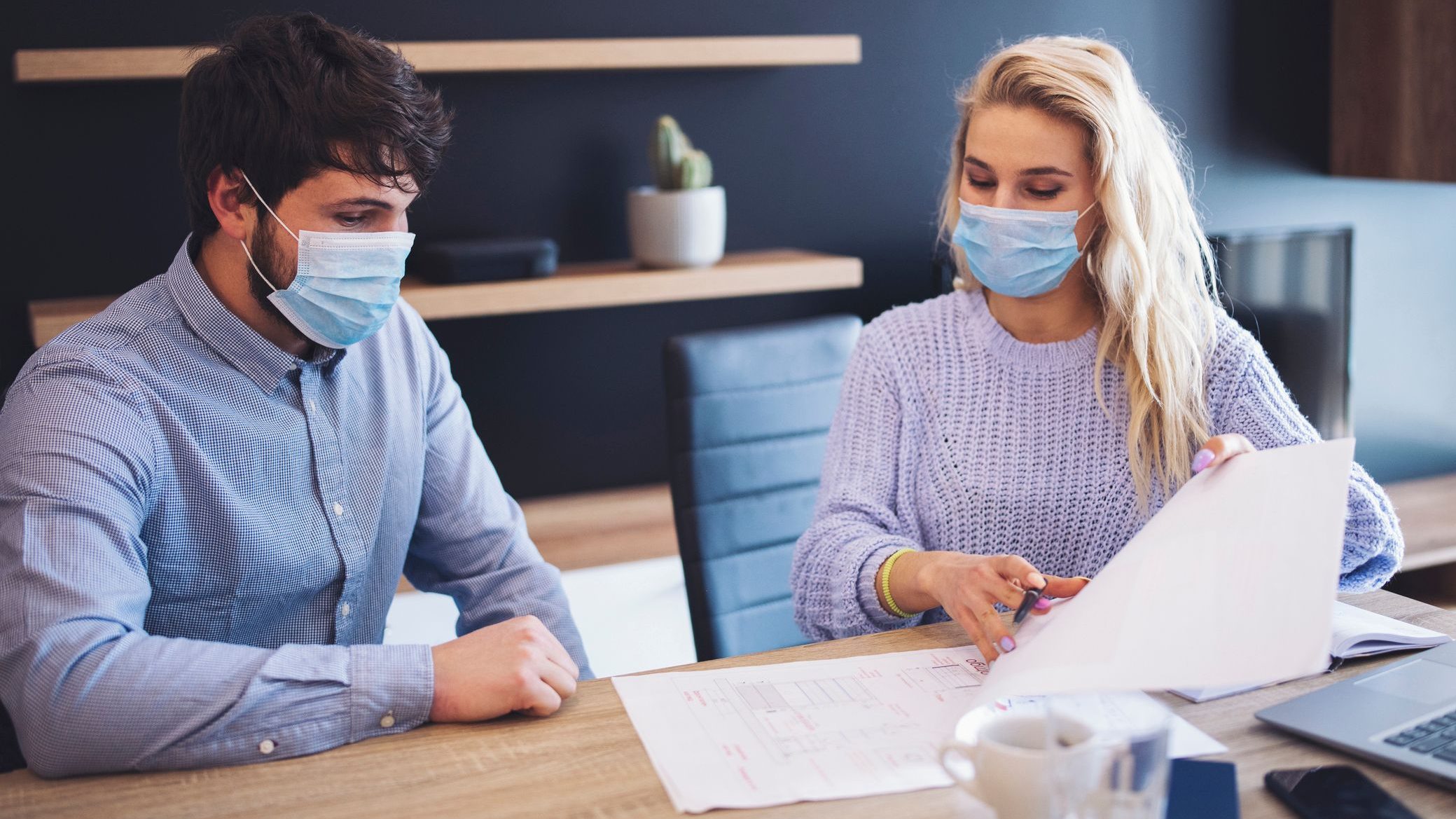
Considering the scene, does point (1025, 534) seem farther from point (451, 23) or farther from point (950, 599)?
point (451, 23)

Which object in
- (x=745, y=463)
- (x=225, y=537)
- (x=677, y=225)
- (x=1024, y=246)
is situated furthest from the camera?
(x=677, y=225)

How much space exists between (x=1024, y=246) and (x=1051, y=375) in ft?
0.55

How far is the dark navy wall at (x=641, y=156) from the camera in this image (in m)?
2.32

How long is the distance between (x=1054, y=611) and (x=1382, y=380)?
104 inches

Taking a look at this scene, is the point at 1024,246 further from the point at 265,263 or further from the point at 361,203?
the point at 265,263

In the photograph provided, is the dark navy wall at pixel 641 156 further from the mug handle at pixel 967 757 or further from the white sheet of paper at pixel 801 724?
the mug handle at pixel 967 757

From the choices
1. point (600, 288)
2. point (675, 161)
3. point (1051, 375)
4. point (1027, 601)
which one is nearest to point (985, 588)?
point (1027, 601)

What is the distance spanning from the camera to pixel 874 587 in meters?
1.39

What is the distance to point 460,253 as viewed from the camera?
2307 mm

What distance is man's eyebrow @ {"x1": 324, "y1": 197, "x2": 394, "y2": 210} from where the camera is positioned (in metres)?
1.35

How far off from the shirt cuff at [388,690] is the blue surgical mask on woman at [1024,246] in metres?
0.85

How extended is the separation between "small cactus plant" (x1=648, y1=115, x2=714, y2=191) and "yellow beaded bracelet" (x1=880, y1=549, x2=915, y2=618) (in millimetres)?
1261

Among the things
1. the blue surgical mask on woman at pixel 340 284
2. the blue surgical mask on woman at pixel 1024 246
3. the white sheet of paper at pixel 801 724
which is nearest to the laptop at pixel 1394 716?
the white sheet of paper at pixel 801 724

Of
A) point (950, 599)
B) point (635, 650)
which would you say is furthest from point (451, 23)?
point (950, 599)
